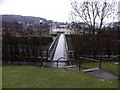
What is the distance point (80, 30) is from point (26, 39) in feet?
17.1

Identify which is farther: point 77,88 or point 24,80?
point 24,80

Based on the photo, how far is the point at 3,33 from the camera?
863 inches

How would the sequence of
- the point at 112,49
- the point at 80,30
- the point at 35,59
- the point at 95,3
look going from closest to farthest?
the point at 35,59 < the point at 112,49 < the point at 95,3 < the point at 80,30

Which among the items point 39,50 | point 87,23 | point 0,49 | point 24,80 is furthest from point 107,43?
point 24,80

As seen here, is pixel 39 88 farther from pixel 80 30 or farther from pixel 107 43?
pixel 80 30

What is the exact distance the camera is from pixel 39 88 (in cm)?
777

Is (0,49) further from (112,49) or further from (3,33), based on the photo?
(112,49)

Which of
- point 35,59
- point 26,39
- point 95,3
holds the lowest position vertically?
point 35,59

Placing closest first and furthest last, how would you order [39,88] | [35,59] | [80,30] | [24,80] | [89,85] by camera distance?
[39,88] < [89,85] < [24,80] < [35,59] < [80,30]

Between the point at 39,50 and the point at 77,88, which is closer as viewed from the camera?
the point at 77,88

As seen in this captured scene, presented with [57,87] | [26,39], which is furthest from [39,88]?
[26,39]

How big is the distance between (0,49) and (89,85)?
11.9 m

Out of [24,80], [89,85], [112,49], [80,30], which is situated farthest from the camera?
[80,30]

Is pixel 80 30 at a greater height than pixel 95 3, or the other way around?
pixel 95 3
